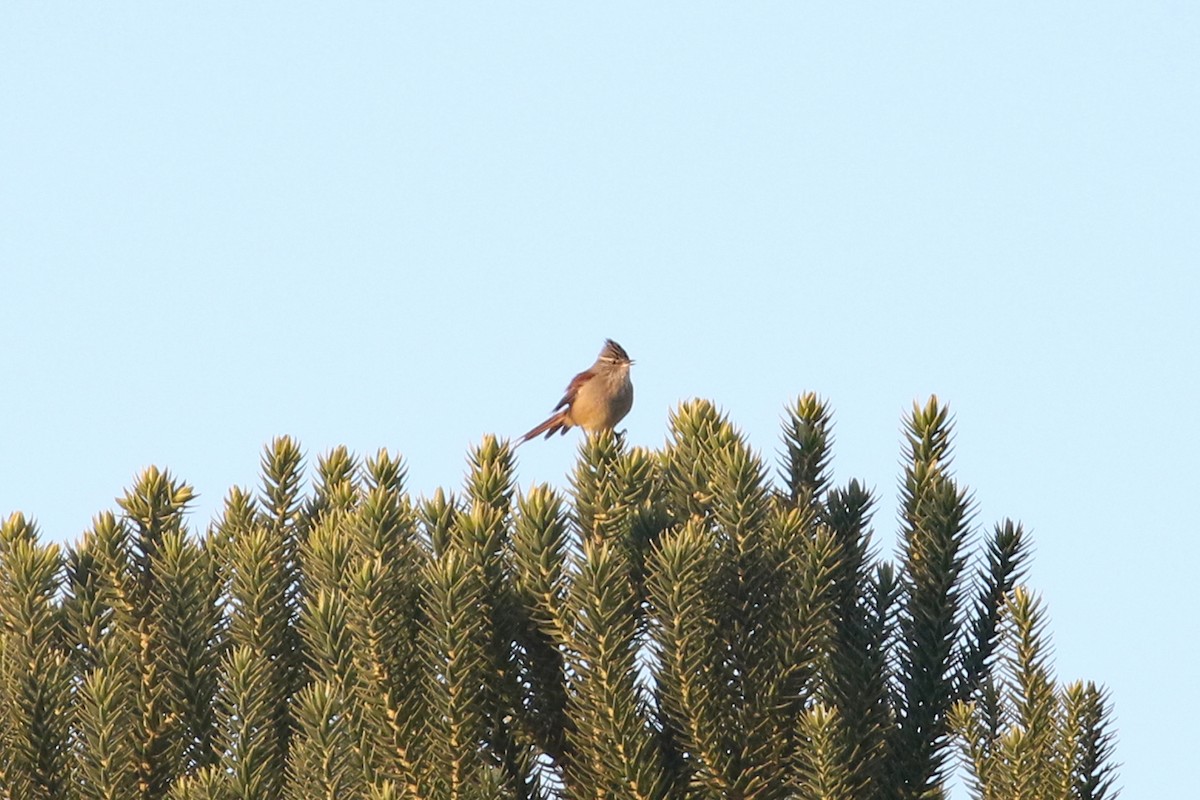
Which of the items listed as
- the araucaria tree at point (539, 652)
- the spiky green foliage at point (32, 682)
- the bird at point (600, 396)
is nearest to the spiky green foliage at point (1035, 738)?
the araucaria tree at point (539, 652)

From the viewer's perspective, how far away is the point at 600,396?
11.4 meters

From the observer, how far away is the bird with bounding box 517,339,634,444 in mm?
11398

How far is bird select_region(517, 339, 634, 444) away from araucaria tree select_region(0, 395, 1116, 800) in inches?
235

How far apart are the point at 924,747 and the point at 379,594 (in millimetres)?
1820

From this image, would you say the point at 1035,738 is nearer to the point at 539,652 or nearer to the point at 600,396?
the point at 539,652

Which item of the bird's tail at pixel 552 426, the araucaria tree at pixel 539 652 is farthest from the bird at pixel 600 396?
the araucaria tree at pixel 539 652

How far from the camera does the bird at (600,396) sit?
11398 millimetres

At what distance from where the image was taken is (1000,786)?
178 inches

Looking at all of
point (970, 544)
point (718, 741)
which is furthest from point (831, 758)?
point (970, 544)

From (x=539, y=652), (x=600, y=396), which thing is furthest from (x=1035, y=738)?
(x=600, y=396)

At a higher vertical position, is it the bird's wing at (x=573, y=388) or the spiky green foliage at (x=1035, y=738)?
the bird's wing at (x=573, y=388)

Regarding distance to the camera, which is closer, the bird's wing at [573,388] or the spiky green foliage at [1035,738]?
the spiky green foliage at [1035,738]

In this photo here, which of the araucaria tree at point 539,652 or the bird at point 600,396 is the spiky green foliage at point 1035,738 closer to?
the araucaria tree at point 539,652

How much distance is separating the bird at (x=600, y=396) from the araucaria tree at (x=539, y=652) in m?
5.97
